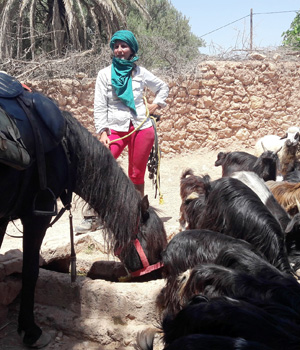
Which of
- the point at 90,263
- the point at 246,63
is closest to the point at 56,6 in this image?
the point at 246,63

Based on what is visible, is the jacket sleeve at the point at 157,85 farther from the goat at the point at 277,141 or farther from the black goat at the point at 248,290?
the black goat at the point at 248,290

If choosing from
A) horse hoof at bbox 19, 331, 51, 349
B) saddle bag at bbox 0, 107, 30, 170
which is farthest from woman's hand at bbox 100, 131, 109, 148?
horse hoof at bbox 19, 331, 51, 349

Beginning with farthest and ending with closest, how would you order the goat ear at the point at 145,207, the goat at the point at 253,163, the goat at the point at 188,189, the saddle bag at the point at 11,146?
the goat at the point at 253,163 < the goat at the point at 188,189 < the goat ear at the point at 145,207 < the saddle bag at the point at 11,146

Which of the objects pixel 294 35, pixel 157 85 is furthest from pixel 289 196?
pixel 294 35

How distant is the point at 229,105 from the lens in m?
10.7

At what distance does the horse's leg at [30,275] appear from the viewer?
2.93m

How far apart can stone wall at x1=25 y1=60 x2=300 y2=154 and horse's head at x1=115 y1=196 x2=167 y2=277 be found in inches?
285

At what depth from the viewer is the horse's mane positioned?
10.1 ft

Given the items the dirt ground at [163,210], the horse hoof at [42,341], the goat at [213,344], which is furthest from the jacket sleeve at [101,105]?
the goat at [213,344]

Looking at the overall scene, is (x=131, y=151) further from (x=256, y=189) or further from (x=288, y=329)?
(x=288, y=329)

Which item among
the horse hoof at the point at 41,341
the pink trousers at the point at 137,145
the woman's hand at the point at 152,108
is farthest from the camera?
the woman's hand at the point at 152,108

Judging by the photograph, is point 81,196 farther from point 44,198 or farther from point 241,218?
point 241,218

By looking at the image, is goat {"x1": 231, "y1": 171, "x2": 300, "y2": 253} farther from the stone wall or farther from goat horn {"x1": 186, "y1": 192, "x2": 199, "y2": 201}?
the stone wall

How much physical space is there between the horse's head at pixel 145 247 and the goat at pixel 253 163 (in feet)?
8.69
